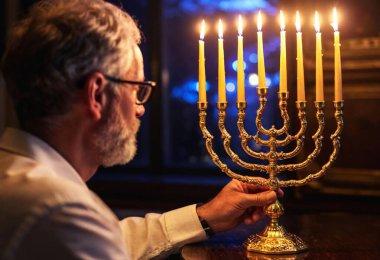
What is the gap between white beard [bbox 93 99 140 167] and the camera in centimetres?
118

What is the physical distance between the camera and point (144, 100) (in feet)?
4.41

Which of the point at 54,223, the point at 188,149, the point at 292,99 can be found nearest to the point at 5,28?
the point at 188,149

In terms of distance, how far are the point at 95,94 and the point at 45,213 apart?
0.96ft

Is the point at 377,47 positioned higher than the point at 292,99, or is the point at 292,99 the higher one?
the point at 377,47

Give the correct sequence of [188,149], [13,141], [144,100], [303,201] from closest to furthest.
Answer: [13,141] → [144,100] → [303,201] → [188,149]

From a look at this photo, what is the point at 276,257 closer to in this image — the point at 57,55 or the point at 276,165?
the point at 276,165

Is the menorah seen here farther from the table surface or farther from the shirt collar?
the shirt collar

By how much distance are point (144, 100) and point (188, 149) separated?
203cm

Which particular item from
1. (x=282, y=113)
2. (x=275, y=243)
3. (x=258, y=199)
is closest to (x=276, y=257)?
(x=275, y=243)

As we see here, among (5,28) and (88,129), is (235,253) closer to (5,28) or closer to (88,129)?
(88,129)

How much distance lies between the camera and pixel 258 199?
5.12 feet

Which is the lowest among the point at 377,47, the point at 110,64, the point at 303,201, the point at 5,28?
the point at 303,201

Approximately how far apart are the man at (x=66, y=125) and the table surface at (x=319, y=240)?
424 mm

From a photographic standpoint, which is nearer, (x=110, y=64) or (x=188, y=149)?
(x=110, y=64)
